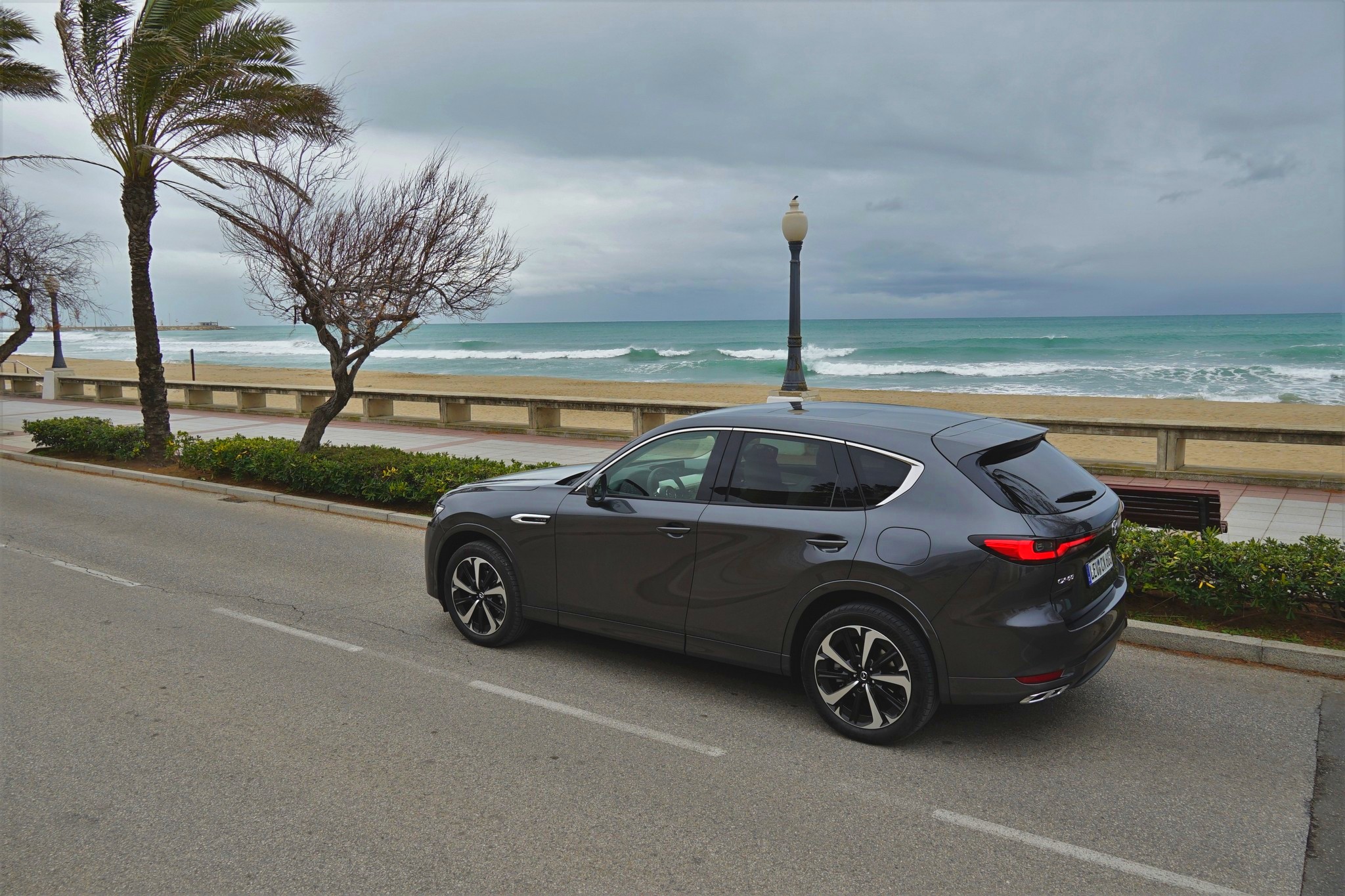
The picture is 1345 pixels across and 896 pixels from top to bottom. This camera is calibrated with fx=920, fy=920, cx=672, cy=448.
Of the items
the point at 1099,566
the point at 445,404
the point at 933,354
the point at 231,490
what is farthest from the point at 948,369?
the point at 1099,566

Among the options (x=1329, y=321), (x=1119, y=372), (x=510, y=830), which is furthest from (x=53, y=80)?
(x=1329, y=321)

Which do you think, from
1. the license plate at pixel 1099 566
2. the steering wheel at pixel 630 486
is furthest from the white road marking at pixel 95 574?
the license plate at pixel 1099 566

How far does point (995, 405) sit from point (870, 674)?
26236 mm

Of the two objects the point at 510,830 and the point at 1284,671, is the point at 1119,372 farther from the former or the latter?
the point at 510,830

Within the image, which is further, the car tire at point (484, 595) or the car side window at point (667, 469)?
the car tire at point (484, 595)

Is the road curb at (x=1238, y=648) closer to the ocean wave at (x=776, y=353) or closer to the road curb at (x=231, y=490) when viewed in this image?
the road curb at (x=231, y=490)

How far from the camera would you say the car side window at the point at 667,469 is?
5.26m

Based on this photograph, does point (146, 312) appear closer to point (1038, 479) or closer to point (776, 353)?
point (1038, 479)

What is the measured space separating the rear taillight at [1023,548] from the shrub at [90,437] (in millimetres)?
14440

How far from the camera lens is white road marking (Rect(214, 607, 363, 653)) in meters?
6.11

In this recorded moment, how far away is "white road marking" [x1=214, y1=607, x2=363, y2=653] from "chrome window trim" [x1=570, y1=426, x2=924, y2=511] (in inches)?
74.9

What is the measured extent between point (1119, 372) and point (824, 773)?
50.7 meters

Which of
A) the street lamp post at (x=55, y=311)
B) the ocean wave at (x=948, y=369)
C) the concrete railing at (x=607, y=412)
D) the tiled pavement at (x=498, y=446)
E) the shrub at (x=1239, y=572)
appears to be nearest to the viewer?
the shrub at (x=1239, y=572)

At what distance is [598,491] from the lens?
5539mm
